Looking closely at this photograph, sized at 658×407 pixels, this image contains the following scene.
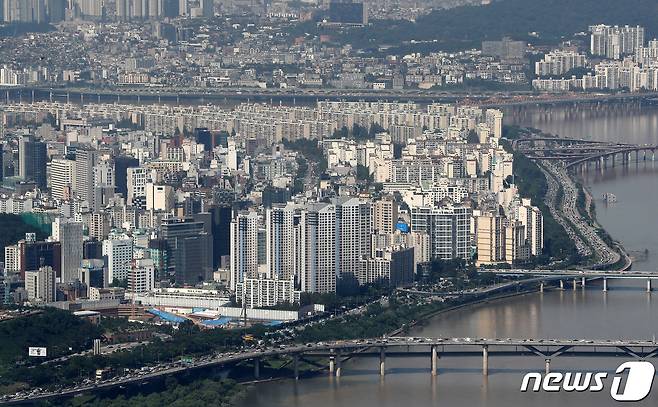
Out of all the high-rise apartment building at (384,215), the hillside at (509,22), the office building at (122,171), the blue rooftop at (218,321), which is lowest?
the blue rooftop at (218,321)

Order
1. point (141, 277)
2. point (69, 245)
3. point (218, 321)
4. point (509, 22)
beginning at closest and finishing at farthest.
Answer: point (218, 321) → point (141, 277) → point (69, 245) → point (509, 22)

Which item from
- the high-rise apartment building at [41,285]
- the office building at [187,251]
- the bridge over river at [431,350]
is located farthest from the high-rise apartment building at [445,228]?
the bridge over river at [431,350]

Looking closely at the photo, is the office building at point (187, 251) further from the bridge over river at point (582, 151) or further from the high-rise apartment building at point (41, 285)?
the bridge over river at point (582, 151)

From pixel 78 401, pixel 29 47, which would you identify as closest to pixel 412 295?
pixel 78 401

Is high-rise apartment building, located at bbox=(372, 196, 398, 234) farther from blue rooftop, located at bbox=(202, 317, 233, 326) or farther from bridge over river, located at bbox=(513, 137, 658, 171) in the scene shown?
bridge over river, located at bbox=(513, 137, 658, 171)

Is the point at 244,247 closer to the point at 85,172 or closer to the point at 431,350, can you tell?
the point at 431,350

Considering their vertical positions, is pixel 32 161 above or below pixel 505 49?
below

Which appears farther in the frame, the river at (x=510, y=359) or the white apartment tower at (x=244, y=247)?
the white apartment tower at (x=244, y=247)

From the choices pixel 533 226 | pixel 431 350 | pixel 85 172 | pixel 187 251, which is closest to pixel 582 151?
pixel 85 172

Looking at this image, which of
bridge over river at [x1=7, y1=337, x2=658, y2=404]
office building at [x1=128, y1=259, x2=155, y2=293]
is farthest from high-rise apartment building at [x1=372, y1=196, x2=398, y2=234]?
bridge over river at [x1=7, y1=337, x2=658, y2=404]
